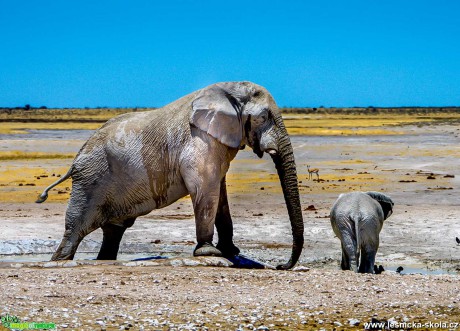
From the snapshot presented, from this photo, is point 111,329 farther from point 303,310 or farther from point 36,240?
point 36,240

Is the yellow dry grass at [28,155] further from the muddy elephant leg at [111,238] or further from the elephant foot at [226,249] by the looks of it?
the elephant foot at [226,249]

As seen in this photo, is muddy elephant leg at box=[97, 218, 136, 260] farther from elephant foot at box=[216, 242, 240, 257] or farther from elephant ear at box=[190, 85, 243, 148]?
elephant ear at box=[190, 85, 243, 148]

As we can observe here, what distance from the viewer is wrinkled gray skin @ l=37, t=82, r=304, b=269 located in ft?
40.1

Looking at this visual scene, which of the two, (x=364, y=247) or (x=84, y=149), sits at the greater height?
(x=84, y=149)

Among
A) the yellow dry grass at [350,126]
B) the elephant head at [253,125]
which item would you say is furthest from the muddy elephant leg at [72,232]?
the yellow dry grass at [350,126]

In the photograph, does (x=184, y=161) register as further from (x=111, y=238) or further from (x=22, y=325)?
(x=22, y=325)

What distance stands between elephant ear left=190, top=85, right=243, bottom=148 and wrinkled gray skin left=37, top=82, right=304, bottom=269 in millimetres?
13

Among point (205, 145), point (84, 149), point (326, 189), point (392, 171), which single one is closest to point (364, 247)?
point (205, 145)

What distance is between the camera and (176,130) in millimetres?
12477

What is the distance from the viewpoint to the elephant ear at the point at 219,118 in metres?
12.2

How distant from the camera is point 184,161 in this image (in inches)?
483

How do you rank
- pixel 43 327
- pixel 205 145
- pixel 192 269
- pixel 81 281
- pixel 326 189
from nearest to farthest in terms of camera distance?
pixel 43 327 < pixel 81 281 < pixel 192 269 < pixel 205 145 < pixel 326 189

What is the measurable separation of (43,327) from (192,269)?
3.11 m

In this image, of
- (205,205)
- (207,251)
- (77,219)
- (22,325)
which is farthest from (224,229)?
(22,325)
